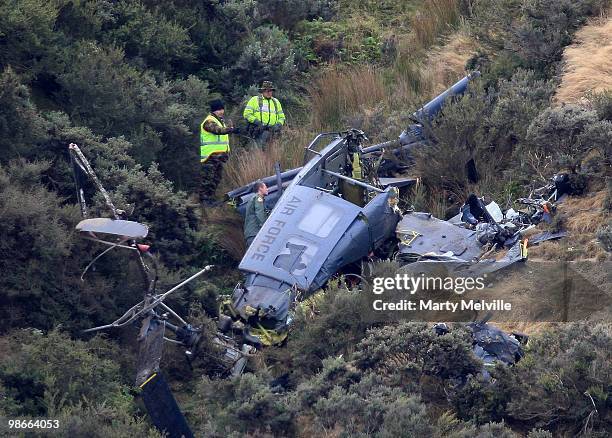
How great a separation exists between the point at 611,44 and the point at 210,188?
657 centimetres

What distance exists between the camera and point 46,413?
38.8 ft

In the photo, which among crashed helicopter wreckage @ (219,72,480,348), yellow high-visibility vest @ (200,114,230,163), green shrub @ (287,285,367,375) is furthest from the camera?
yellow high-visibility vest @ (200,114,230,163)

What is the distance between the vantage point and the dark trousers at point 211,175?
58.3 feet

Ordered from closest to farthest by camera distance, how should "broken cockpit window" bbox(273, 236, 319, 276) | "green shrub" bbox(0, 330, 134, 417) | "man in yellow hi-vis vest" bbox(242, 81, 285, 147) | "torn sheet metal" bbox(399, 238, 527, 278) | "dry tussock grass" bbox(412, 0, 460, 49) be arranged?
"green shrub" bbox(0, 330, 134, 417)
"torn sheet metal" bbox(399, 238, 527, 278)
"broken cockpit window" bbox(273, 236, 319, 276)
"man in yellow hi-vis vest" bbox(242, 81, 285, 147)
"dry tussock grass" bbox(412, 0, 460, 49)

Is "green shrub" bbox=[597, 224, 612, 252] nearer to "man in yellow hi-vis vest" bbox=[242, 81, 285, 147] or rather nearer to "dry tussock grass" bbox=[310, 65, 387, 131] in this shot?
"man in yellow hi-vis vest" bbox=[242, 81, 285, 147]

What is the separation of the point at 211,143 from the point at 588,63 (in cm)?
582

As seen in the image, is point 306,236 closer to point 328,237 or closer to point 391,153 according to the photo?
point 328,237

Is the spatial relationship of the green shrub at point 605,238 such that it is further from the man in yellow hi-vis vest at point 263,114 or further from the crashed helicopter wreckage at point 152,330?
the man in yellow hi-vis vest at point 263,114

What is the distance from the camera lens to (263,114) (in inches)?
747

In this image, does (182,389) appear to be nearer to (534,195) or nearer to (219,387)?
(219,387)

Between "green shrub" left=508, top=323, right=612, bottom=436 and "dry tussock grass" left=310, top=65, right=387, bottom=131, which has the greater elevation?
"green shrub" left=508, top=323, right=612, bottom=436

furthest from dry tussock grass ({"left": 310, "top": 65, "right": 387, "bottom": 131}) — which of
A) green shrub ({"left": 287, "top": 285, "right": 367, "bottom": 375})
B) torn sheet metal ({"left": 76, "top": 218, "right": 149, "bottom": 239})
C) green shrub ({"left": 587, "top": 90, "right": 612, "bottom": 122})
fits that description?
torn sheet metal ({"left": 76, "top": 218, "right": 149, "bottom": 239})

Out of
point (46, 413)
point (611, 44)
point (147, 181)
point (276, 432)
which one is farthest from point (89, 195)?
point (611, 44)

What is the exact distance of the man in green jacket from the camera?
51.4 feet
